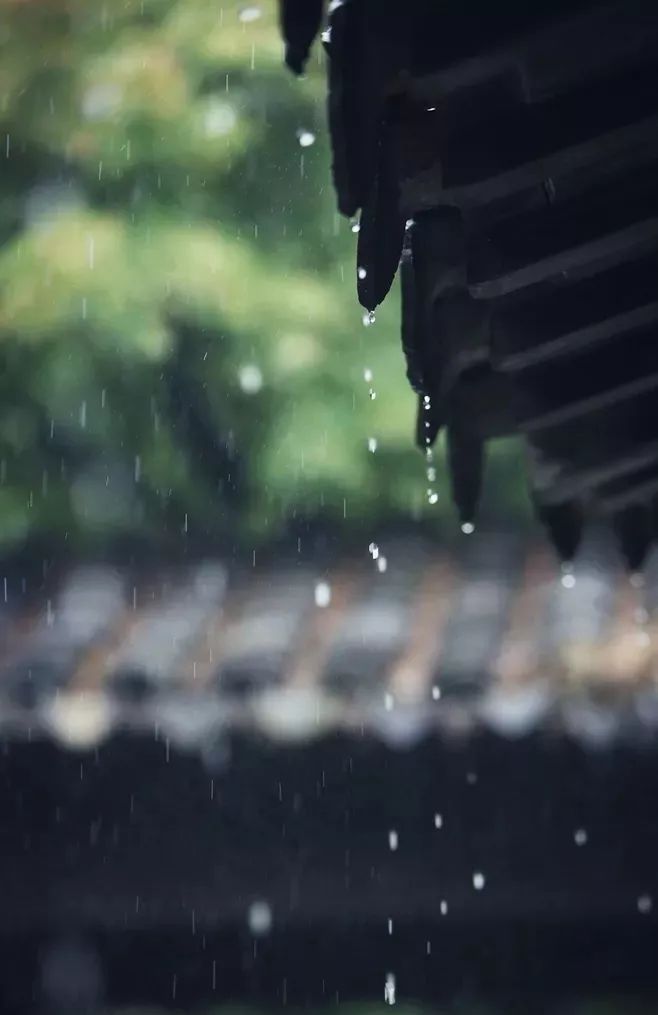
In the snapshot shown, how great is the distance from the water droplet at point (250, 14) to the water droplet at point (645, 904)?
9.14ft

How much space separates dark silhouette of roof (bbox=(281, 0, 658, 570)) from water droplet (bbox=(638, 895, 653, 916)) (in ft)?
5.45

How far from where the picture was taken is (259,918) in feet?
8.95

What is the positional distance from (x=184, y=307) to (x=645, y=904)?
2040 millimetres

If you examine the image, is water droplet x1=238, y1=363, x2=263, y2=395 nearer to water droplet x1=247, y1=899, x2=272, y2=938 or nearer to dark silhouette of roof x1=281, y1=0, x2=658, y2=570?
water droplet x1=247, y1=899, x2=272, y2=938

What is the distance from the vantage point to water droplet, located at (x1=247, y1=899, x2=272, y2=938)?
263cm

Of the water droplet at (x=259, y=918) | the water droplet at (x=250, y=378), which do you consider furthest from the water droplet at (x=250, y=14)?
the water droplet at (x=259, y=918)

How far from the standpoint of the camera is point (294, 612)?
9.75 ft

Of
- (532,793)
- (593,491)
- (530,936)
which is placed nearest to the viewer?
(593,491)

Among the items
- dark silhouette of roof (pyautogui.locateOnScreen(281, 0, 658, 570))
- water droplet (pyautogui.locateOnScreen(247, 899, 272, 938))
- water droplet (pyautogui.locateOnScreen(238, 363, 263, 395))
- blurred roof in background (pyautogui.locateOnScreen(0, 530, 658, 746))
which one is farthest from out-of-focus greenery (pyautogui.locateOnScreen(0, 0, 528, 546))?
dark silhouette of roof (pyautogui.locateOnScreen(281, 0, 658, 570))

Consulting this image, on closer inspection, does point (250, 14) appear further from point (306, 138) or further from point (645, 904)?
point (645, 904)

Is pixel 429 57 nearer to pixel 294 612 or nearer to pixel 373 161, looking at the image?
pixel 373 161

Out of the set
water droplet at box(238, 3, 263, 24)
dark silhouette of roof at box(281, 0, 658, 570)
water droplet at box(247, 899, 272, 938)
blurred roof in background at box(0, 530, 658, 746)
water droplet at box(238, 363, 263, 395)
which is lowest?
water droplet at box(247, 899, 272, 938)

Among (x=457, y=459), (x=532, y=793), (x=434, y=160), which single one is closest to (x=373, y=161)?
(x=434, y=160)

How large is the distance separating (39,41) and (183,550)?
64.7 inches
